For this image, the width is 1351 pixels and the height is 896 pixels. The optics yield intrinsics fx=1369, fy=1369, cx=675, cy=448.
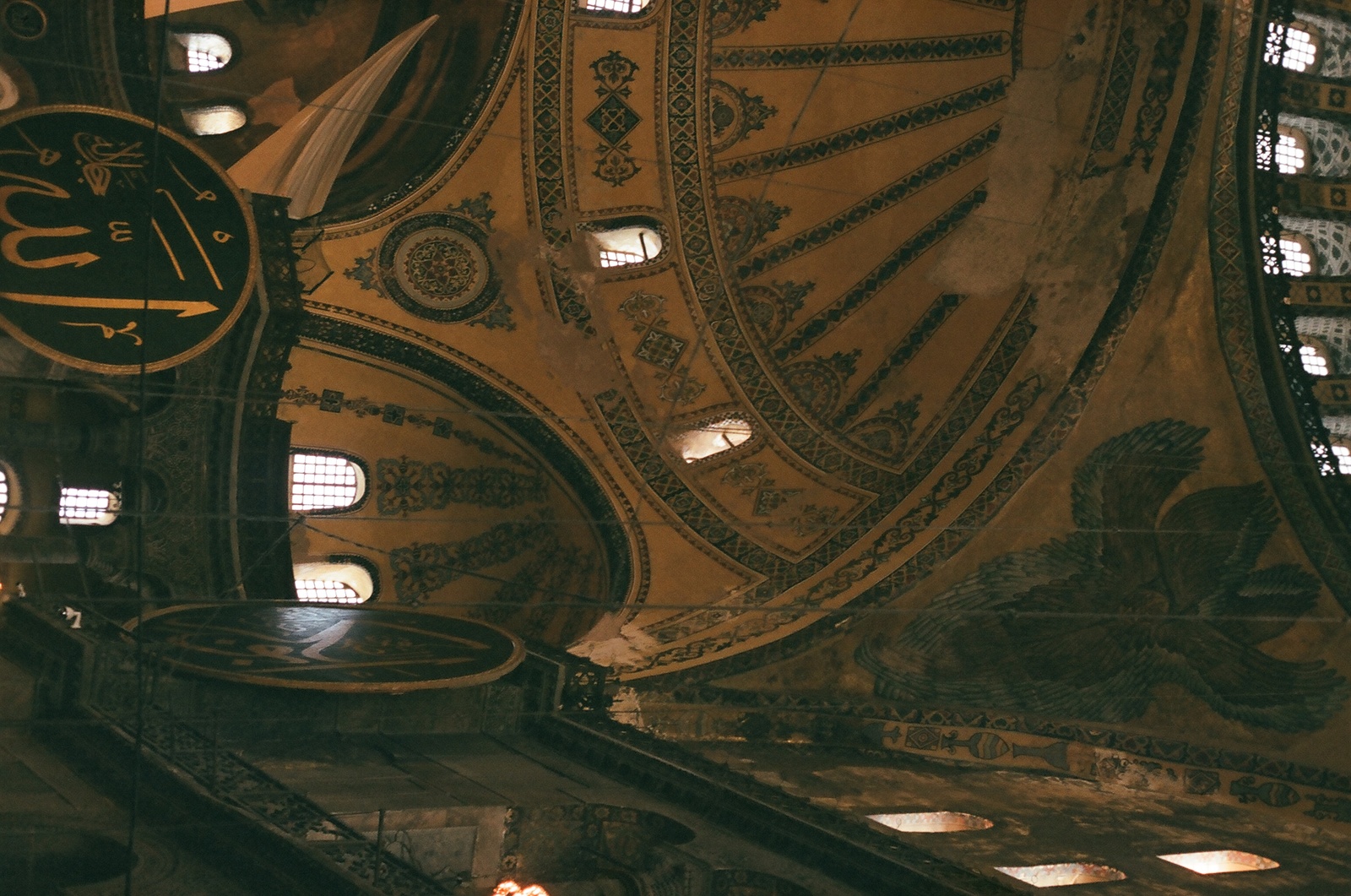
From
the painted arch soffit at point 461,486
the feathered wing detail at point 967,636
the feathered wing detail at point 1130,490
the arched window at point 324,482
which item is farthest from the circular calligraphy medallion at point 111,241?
the feathered wing detail at point 1130,490

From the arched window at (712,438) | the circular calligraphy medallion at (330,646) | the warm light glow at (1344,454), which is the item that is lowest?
the circular calligraphy medallion at (330,646)

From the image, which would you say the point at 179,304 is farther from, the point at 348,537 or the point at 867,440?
the point at 867,440

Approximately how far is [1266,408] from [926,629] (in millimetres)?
3094

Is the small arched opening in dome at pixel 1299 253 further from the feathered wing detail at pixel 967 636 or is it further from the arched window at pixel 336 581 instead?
the arched window at pixel 336 581

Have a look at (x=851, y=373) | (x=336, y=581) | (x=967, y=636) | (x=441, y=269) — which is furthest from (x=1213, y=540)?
(x=336, y=581)

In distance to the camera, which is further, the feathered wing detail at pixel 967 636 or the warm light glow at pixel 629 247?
the warm light glow at pixel 629 247

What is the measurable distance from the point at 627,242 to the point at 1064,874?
608 cm

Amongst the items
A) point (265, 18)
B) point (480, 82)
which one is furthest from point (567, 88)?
point (265, 18)

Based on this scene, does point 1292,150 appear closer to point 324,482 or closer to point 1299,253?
point 1299,253

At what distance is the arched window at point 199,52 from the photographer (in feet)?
33.7

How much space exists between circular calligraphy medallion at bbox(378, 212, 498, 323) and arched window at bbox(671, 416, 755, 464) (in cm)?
203

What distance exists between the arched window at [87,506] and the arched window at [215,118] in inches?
113

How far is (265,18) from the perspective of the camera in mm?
10305

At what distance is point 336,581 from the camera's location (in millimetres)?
12039
